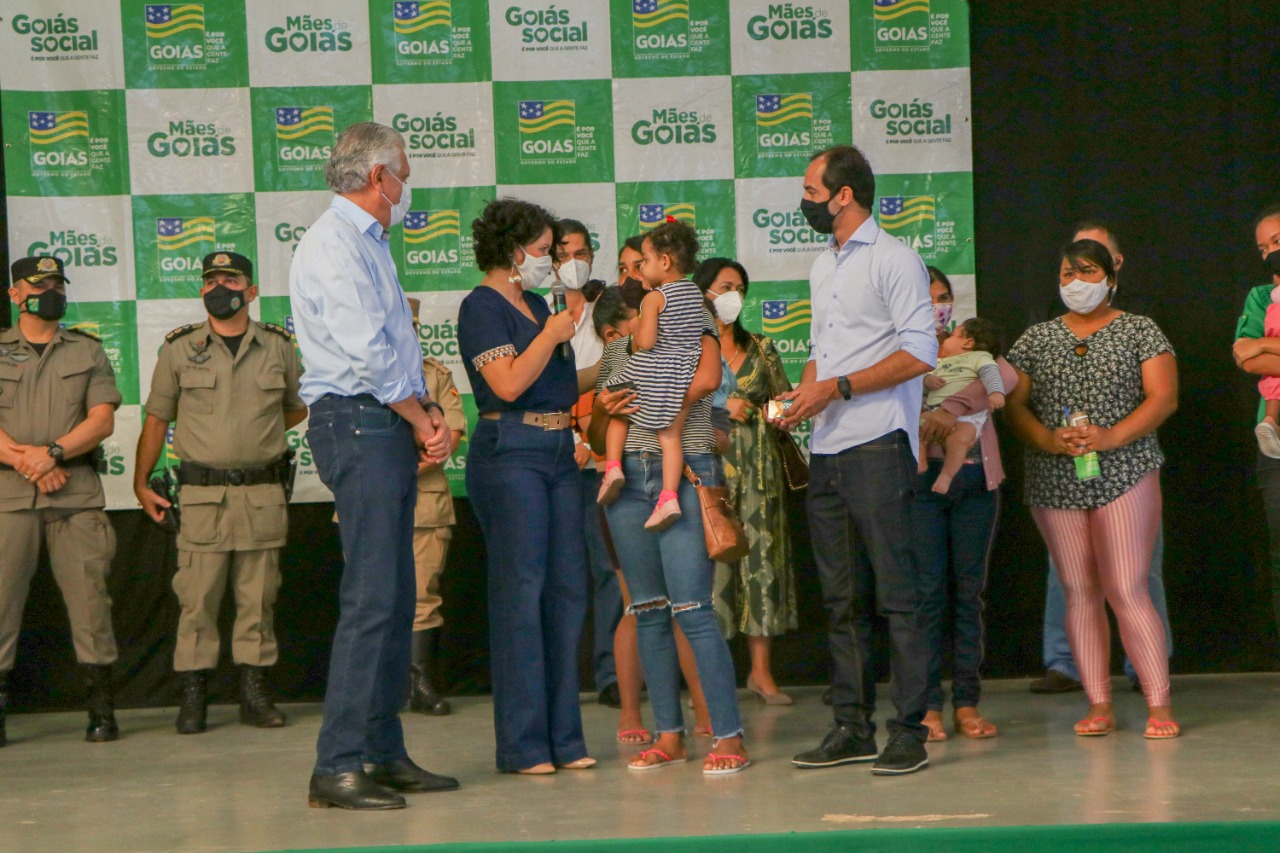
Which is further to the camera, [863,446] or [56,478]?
[56,478]

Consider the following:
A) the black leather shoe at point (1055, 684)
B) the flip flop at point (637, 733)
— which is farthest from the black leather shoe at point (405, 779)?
the black leather shoe at point (1055, 684)

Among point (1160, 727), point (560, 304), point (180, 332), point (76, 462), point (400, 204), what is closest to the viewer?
point (400, 204)

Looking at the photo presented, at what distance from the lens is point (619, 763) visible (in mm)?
4207

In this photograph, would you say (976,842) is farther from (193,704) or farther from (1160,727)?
(193,704)

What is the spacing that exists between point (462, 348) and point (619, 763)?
1323mm

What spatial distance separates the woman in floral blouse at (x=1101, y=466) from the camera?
4.42 meters

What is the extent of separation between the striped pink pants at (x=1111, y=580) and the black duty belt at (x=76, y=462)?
3344mm

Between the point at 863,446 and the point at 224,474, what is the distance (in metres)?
2.49

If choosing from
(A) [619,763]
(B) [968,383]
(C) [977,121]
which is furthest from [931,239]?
(A) [619,763]

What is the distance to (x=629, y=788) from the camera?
12.6ft

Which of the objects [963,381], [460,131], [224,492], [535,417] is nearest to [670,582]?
[535,417]

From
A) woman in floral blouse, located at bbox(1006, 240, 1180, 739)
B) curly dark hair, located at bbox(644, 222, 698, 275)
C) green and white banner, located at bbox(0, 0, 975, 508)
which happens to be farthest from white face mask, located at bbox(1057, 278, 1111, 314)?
curly dark hair, located at bbox(644, 222, 698, 275)

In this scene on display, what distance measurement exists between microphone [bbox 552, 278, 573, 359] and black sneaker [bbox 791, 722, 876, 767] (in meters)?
1.33

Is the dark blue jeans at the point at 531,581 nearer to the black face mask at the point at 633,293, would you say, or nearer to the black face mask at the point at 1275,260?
the black face mask at the point at 633,293
